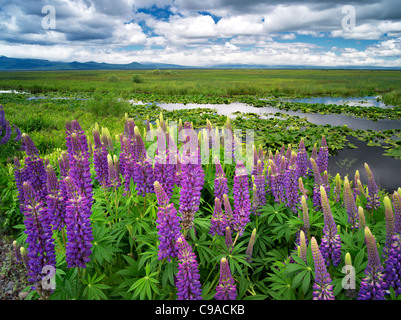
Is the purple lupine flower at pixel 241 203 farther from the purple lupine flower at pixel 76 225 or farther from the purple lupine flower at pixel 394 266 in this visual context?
the purple lupine flower at pixel 76 225

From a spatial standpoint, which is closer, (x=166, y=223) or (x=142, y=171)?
(x=166, y=223)

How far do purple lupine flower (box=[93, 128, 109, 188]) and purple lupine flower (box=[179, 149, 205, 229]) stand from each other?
5.42 ft

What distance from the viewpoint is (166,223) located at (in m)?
2.77

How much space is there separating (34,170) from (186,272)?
9.59 ft

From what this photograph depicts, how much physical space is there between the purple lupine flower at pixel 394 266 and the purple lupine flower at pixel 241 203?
5.20ft

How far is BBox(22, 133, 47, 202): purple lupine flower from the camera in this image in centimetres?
393

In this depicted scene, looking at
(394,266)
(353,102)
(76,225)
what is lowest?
(394,266)

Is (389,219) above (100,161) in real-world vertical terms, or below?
below

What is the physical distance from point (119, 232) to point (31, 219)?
44.0 inches

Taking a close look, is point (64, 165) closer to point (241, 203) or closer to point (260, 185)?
point (241, 203)

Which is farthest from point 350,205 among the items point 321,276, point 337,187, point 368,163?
point 368,163

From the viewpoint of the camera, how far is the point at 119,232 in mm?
3570

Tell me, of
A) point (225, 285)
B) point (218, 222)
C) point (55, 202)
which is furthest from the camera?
point (218, 222)

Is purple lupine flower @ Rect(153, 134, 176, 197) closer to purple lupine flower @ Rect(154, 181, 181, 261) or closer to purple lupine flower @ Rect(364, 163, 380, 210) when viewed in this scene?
purple lupine flower @ Rect(154, 181, 181, 261)
